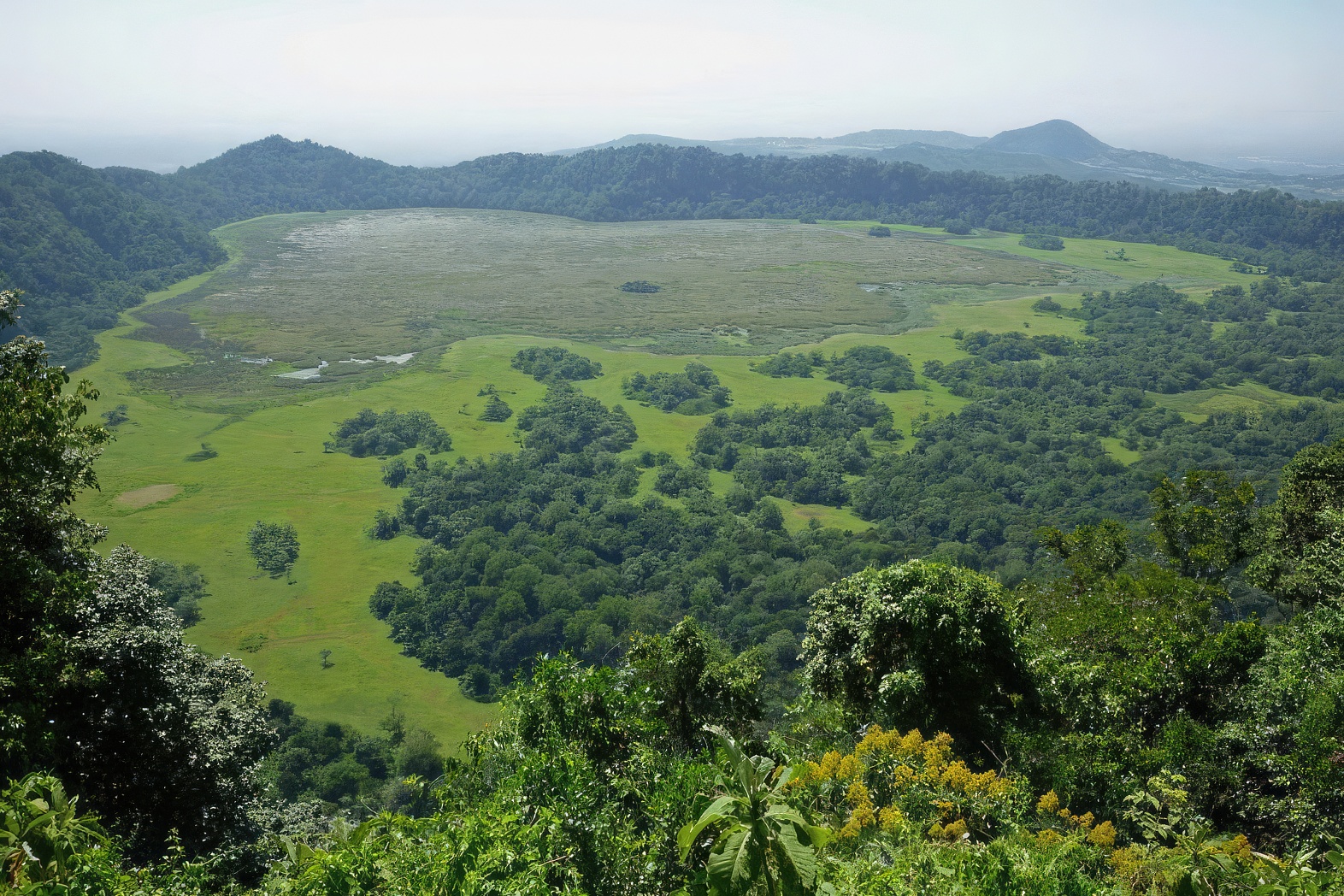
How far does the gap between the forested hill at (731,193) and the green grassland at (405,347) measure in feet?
46.6

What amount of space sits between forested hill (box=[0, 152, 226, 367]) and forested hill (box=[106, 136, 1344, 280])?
2748cm

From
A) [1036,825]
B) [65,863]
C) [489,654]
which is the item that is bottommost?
[489,654]

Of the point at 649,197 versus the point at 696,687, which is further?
the point at 649,197

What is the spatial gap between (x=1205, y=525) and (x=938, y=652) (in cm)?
1522

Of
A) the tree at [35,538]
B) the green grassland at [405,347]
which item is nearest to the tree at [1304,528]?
the tree at [35,538]

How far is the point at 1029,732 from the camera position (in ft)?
32.9

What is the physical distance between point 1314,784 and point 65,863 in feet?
35.8

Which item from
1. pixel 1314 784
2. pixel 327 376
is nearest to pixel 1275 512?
pixel 1314 784

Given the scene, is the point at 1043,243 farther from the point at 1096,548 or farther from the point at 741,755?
the point at 741,755

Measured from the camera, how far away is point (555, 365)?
6675 cm

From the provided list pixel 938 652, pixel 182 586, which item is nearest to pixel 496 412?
pixel 182 586

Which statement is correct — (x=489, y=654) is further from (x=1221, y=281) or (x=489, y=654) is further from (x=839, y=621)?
(x=1221, y=281)

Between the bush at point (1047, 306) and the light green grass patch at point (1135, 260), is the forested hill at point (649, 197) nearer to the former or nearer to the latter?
the light green grass patch at point (1135, 260)

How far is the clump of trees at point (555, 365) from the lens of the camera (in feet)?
215
